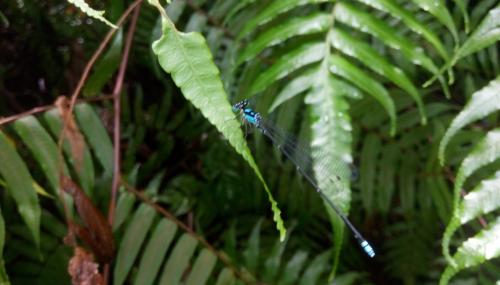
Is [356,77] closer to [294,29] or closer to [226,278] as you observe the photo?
[294,29]

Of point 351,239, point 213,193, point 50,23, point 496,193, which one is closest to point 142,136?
point 213,193

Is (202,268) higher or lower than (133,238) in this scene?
lower

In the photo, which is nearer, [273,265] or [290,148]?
[290,148]

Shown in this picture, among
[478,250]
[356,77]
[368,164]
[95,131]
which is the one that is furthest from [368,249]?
[368,164]

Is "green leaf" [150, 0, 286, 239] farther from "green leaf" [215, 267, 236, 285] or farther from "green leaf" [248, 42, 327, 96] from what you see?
"green leaf" [215, 267, 236, 285]

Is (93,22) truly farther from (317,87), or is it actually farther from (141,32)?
(317,87)

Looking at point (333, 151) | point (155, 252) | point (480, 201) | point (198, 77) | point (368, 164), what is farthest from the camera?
point (368, 164)

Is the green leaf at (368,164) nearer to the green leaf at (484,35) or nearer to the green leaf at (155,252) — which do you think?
the green leaf at (155,252)

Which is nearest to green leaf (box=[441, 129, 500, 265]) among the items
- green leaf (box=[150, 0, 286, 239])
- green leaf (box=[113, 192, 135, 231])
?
green leaf (box=[150, 0, 286, 239])
